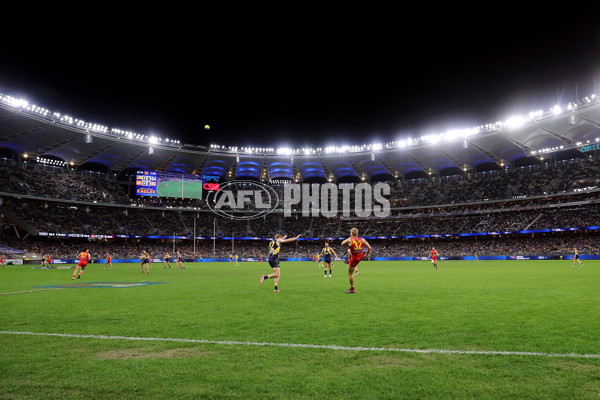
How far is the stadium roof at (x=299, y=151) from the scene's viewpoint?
182 ft

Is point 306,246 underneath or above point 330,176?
underneath

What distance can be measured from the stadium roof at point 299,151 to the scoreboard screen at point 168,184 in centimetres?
327

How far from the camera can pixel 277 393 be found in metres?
4.13

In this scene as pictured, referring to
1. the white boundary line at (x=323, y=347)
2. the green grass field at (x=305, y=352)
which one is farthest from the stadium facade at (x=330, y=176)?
the white boundary line at (x=323, y=347)

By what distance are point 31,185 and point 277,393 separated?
256ft

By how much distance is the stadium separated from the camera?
4910mm

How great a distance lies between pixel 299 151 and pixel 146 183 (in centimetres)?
3143

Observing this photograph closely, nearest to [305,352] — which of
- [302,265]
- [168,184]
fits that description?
[302,265]

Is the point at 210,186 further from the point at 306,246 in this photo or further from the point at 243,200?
the point at 306,246

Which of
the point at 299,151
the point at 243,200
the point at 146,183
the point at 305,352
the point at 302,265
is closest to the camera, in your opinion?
the point at 305,352

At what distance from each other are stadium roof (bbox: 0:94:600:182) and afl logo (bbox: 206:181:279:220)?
8.36 feet

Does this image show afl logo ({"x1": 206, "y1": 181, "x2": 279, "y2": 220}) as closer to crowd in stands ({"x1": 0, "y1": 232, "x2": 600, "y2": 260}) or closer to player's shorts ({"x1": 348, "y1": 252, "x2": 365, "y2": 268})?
crowd in stands ({"x1": 0, "y1": 232, "x2": 600, "y2": 260})

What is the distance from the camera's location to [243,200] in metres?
90.8

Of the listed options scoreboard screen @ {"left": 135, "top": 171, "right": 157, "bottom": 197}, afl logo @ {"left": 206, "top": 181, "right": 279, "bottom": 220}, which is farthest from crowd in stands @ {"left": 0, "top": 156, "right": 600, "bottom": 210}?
scoreboard screen @ {"left": 135, "top": 171, "right": 157, "bottom": 197}
